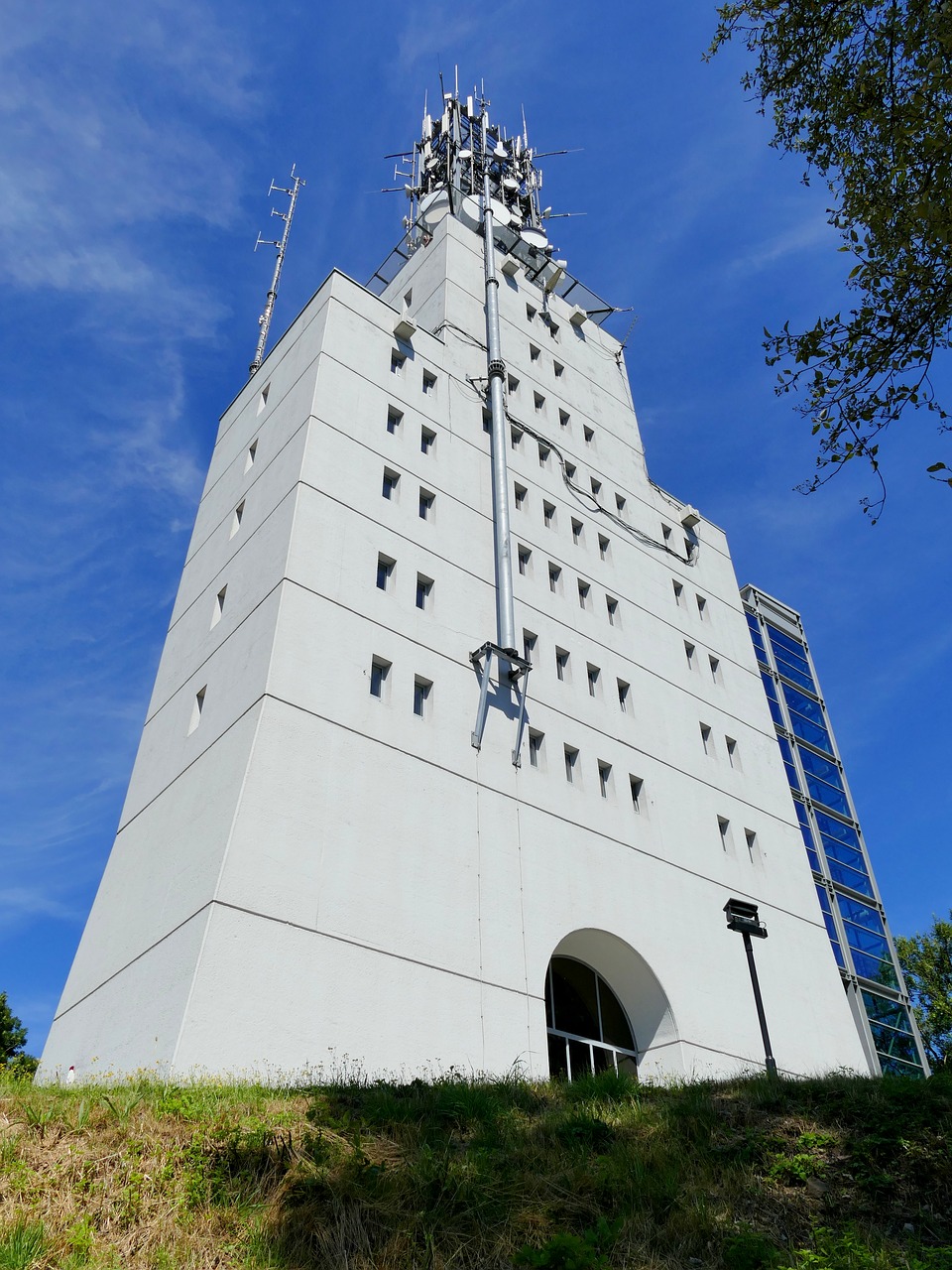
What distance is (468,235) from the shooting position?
33.6 meters

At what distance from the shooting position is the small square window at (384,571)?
73.3ft

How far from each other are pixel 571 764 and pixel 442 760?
450 cm

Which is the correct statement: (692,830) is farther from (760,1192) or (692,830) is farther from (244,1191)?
Answer: (244,1191)

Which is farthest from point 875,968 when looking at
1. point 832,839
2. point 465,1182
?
point 465,1182

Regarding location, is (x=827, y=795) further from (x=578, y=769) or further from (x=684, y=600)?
(x=578, y=769)

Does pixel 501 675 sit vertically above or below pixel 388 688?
above

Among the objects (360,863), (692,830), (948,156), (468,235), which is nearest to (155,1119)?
(360,863)

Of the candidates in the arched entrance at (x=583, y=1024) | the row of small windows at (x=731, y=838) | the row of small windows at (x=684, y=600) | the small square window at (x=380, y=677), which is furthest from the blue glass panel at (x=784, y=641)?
the small square window at (x=380, y=677)

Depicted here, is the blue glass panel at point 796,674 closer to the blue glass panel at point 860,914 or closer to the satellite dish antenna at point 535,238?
the blue glass panel at point 860,914

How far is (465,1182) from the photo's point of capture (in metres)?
9.41

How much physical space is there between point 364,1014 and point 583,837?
7.47m

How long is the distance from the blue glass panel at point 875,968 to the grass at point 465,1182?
111 ft

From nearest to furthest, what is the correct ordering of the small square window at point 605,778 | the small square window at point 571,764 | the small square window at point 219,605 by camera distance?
the small square window at point 219,605, the small square window at point 571,764, the small square window at point 605,778

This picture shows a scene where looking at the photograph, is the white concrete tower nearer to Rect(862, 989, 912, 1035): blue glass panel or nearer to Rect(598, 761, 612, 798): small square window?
Rect(598, 761, 612, 798): small square window
